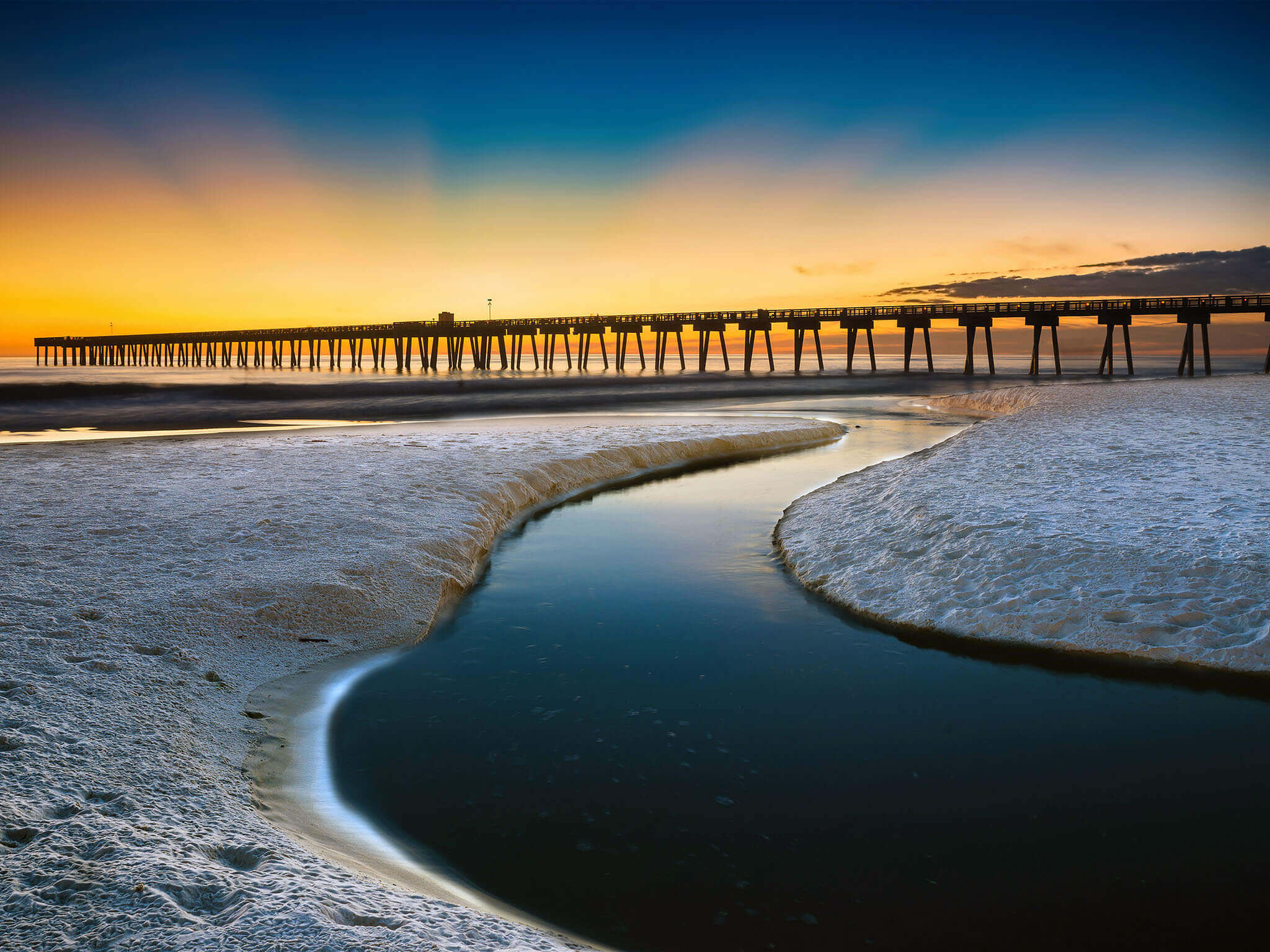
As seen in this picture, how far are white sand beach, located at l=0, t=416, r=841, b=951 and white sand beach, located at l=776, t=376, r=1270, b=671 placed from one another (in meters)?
4.66

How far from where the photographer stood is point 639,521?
12.4 m

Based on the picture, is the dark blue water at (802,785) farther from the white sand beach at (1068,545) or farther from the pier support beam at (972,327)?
the pier support beam at (972,327)

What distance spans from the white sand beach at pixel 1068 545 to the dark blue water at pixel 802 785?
621 millimetres

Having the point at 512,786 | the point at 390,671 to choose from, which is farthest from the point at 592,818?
the point at 390,671

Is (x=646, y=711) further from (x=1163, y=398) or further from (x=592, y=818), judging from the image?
(x=1163, y=398)

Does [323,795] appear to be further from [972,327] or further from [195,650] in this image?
[972,327]

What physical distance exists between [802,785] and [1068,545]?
478cm

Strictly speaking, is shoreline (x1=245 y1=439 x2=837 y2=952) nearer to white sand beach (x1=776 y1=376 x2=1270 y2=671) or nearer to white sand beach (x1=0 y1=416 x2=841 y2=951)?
white sand beach (x1=0 y1=416 x2=841 y2=951)

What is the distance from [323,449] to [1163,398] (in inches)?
867

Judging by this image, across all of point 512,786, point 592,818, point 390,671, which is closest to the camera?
point 592,818

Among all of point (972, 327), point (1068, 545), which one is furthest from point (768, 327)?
point (1068, 545)

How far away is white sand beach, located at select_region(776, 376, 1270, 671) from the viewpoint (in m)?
6.79

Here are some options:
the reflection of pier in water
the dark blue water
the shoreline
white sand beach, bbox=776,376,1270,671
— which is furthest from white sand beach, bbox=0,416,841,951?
the reflection of pier in water

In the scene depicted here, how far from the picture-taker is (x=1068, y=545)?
7.98 metres
